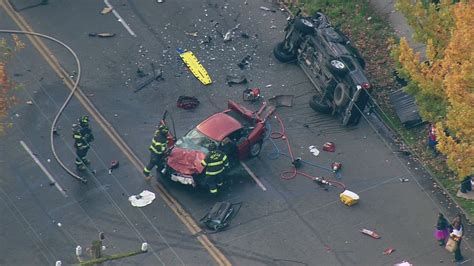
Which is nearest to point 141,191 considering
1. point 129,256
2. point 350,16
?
point 129,256

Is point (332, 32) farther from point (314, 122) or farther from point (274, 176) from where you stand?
point (274, 176)

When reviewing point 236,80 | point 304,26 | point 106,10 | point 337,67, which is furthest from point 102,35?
point 337,67

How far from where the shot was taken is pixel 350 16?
33.2 meters

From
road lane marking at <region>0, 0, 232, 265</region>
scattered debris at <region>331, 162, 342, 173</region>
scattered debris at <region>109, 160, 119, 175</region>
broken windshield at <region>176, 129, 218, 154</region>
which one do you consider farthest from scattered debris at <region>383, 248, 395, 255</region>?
scattered debris at <region>109, 160, 119, 175</region>

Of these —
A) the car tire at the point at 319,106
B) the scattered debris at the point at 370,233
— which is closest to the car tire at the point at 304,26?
the car tire at the point at 319,106

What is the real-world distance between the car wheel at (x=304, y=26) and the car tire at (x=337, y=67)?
5.16 ft

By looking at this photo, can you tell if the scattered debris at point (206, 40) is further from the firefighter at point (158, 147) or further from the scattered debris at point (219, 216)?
the scattered debris at point (219, 216)

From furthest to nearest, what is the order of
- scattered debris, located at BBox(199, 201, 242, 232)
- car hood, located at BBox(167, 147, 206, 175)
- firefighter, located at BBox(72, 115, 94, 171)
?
firefighter, located at BBox(72, 115, 94, 171), car hood, located at BBox(167, 147, 206, 175), scattered debris, located at BBox(199, 201, 242, 232)

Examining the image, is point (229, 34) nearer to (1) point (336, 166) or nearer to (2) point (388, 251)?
(1) point (336, 166)

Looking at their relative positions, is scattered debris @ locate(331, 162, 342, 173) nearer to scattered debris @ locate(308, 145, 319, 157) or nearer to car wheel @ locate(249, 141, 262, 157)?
scattered debris @ locate(308, 145, 319, 157)

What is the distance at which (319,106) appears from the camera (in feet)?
96.5

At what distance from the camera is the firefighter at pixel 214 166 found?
25.8m

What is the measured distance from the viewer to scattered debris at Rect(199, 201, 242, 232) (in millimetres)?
25516

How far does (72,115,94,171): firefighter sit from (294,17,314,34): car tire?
7.52 m
